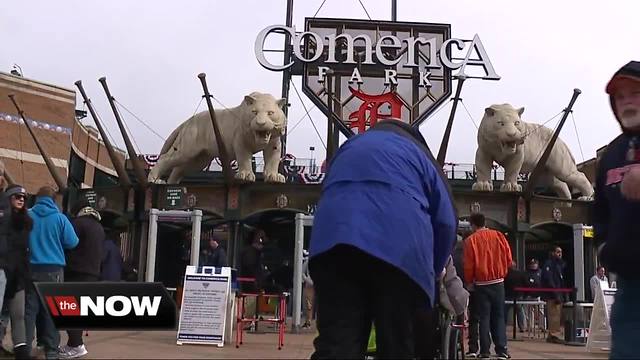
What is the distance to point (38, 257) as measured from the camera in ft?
22.4

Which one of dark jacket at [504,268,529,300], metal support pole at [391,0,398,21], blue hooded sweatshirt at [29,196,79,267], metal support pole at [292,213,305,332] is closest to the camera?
blue hooded sweatshirt at [29,196,79,267]

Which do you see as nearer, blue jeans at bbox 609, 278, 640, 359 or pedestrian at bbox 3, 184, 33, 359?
blue jeans at bbox 609, 278, 640, 359

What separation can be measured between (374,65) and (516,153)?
251 inches

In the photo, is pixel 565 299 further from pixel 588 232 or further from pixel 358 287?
pixel 358 287

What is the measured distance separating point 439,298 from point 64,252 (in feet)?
13.7

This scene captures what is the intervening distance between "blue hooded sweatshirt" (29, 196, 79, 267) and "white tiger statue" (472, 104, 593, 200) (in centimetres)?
1111

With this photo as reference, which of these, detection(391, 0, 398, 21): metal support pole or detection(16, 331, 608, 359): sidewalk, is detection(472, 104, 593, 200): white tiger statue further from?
detection(391, 0, 398, 21): metal support pole

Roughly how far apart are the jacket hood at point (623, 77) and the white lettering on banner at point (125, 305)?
Answer: 236cm

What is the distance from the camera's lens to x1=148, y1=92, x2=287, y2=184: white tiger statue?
1620 cm

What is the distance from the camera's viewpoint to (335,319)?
9.80ft

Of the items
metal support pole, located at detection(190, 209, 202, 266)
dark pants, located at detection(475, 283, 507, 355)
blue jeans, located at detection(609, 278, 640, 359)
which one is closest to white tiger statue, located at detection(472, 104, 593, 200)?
metal support pole, located at detection(190, 209, 202, 266)

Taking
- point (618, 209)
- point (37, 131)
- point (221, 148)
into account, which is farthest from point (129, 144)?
point (37, 131)

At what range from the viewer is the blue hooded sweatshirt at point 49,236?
685cm

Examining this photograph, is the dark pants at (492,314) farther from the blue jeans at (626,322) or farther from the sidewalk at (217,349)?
the blue jeans at (626,322)
